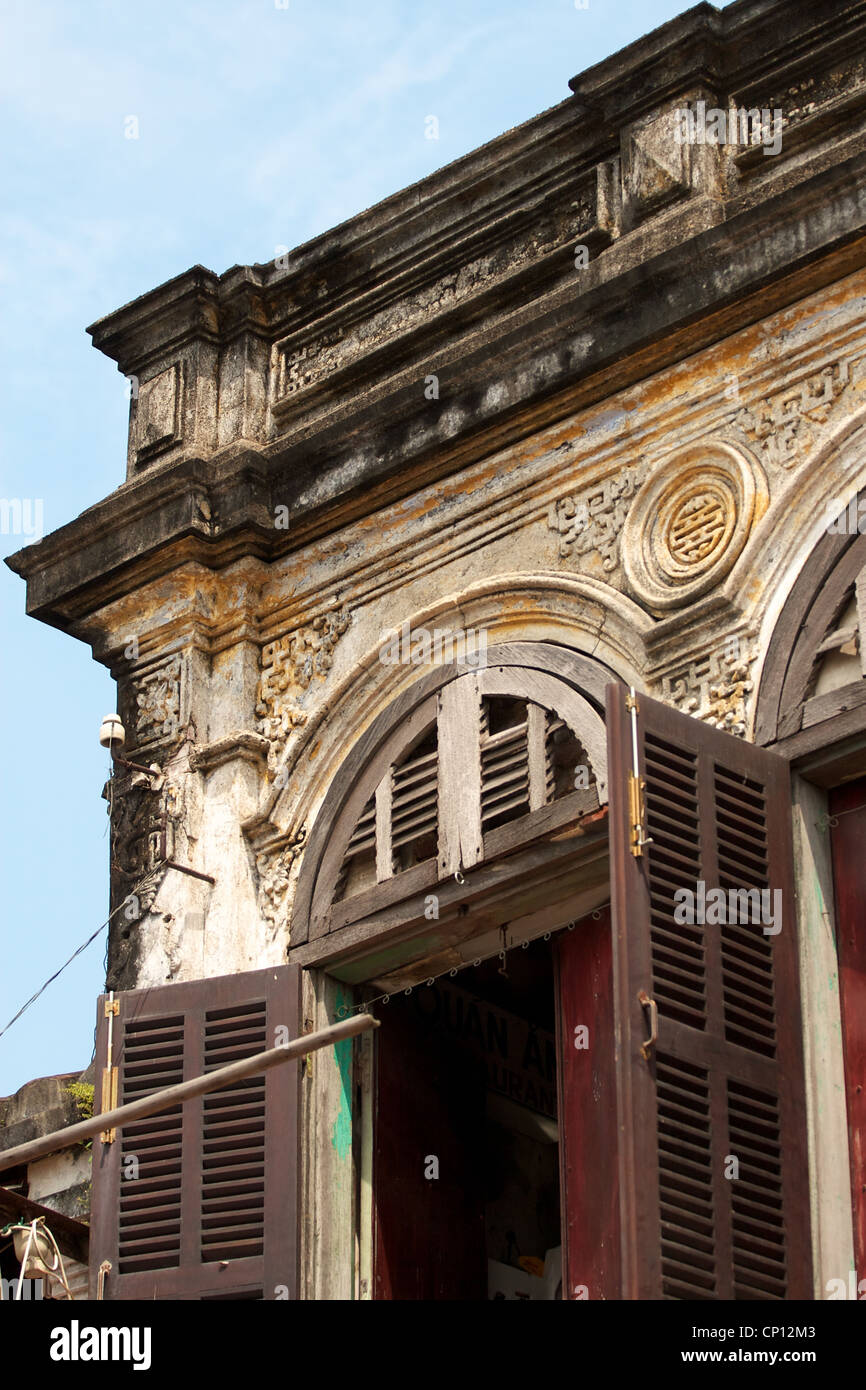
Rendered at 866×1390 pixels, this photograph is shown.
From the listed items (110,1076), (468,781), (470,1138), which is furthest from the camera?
(470,1138)

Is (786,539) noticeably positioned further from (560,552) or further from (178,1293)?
(178,1293)

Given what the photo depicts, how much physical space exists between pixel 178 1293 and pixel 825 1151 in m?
2.72

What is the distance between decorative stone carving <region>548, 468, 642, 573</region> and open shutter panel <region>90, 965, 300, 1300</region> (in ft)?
6.53

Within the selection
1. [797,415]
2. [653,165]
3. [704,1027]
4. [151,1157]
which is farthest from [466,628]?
[704,1027]

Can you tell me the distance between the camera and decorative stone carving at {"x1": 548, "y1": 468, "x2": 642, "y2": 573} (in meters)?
11.4

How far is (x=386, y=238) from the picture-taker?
Answer: 1295cm

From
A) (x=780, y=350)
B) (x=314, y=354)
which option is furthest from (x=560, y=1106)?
(x=314, y=354)

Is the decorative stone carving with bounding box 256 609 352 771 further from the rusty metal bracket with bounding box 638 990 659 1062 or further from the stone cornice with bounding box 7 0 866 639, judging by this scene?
the rusty metal bracket with bounding box 638 990 659 1062

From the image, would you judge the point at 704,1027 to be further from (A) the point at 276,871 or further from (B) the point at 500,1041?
(B) the point at 500,1041

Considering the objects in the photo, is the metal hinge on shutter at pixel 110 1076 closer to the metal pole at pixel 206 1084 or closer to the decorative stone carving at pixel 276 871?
the decorative stone carving at pixel 276 871

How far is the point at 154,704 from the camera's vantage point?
41.7 ft

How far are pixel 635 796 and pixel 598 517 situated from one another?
202cm

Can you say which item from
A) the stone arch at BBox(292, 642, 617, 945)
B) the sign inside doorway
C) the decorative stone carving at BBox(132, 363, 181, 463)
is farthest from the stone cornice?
the sign inside doorway

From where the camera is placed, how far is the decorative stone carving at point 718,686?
10555mm
